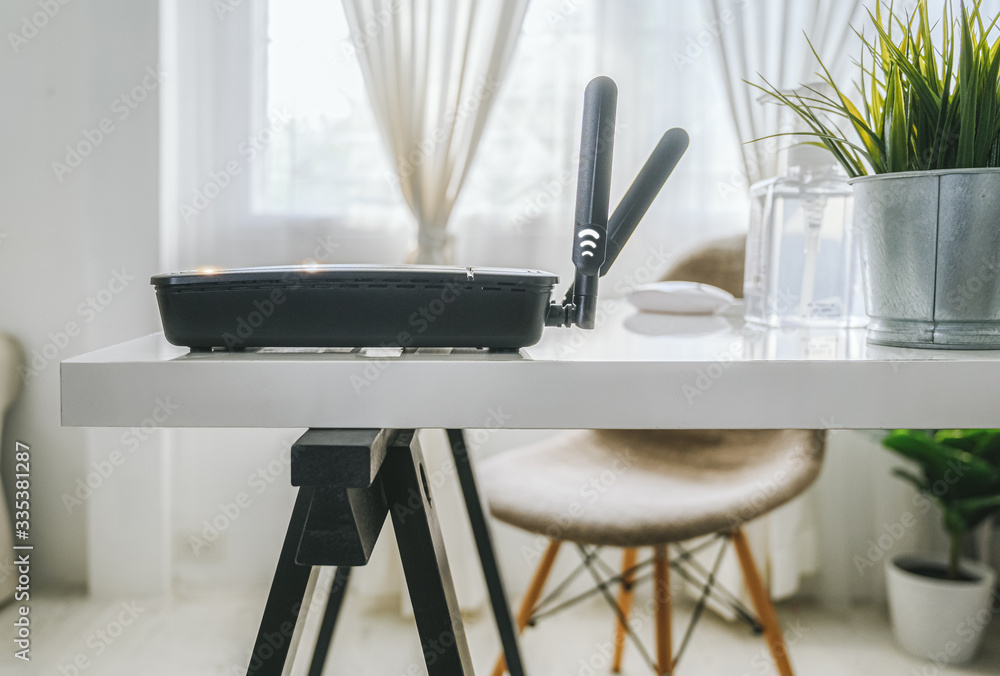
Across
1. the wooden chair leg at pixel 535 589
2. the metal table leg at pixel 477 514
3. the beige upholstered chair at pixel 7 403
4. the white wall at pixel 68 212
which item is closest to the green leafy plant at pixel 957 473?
the wooden chair leg at pixel 535 589

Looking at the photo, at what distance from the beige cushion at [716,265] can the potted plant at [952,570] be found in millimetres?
510

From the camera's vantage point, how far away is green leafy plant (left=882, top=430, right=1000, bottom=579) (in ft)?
4.91

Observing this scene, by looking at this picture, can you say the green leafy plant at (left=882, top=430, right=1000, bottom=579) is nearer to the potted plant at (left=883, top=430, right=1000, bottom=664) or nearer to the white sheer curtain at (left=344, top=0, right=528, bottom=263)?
the potted plant at (left=883, top=430, right=1000, bottom=664)

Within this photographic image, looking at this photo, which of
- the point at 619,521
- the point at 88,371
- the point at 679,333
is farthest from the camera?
the point at 619,521

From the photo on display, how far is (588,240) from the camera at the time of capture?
0.46 meters

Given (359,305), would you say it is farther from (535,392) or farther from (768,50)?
(768,50)

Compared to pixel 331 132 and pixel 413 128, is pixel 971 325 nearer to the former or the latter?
pixel 413 128

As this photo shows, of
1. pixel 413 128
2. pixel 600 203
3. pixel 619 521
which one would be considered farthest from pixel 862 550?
pixel 600 203

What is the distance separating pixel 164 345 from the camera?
462 millimetres

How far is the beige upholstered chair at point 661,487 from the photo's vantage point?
1049mm

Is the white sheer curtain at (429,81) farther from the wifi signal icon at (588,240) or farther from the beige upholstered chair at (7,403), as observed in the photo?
the wifi signal icon at (588,240)

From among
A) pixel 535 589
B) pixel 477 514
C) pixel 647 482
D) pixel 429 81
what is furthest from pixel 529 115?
pixel 477 514

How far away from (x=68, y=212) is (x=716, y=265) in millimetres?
1544

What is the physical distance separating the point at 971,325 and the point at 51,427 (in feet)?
6.45
